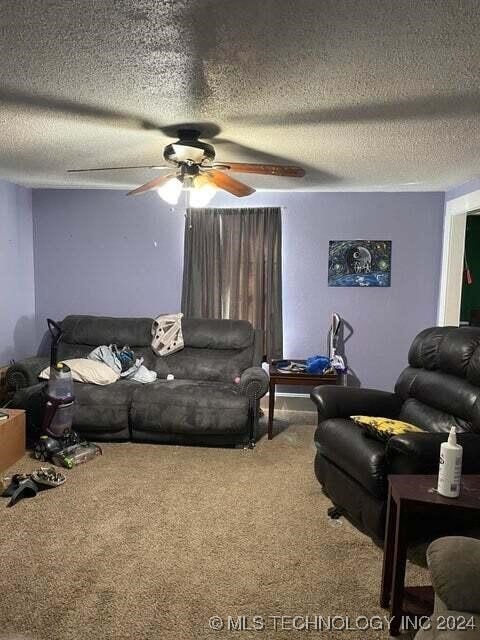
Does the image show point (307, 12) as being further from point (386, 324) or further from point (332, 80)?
point (386, 324)

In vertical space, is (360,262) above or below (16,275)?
above

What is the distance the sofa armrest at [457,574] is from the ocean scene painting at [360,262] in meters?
3.41

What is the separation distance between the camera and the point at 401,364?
15.1 feet

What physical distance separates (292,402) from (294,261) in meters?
1.46

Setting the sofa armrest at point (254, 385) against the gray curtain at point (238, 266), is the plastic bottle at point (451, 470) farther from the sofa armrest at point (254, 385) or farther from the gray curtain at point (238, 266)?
the gray curtain at point (238, 266)

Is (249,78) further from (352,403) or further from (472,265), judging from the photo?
(472,265)

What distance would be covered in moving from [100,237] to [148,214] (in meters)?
0.58

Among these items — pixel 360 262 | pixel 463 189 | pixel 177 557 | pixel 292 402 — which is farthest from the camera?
pixel 292 402

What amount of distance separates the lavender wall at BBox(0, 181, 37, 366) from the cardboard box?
1.31 meters

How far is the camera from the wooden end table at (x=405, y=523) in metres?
1.65

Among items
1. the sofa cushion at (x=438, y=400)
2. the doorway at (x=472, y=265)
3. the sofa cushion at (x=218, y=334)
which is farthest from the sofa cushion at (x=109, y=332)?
the doorway at (x=472, y=265)

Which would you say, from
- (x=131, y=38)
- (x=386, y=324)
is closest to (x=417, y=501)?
(x=131, y=38)

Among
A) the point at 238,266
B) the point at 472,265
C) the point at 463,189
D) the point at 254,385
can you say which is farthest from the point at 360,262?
Result: the point at 472,265

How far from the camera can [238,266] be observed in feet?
15.0
